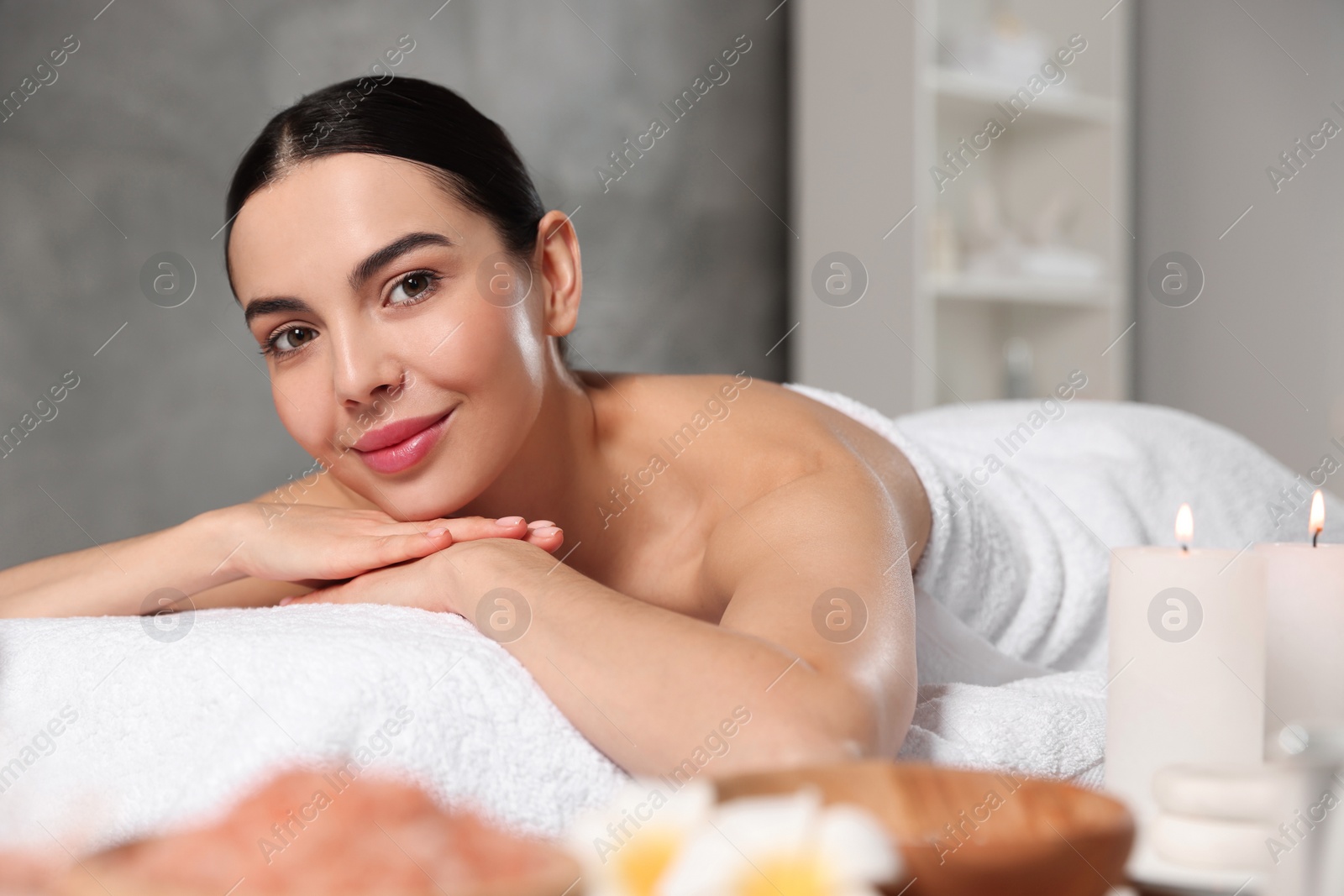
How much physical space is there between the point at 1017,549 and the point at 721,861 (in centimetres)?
115

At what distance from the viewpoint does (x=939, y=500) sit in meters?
1.22

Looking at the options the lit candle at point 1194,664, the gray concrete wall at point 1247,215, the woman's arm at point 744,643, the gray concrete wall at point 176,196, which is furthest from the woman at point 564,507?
the gray concrete wall at point 1247,215

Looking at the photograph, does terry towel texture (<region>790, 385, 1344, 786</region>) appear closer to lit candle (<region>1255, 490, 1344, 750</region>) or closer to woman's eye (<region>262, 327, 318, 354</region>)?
lit candle (<region>1255, 490, 1344, 750</region>)

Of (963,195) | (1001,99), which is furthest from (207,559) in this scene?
(963,195)

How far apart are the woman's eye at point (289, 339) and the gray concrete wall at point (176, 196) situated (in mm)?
1052

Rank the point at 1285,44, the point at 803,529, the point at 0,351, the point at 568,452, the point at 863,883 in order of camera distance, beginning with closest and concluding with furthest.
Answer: the point at 863,883 < the point at 803,529 < the point at 568,452 < the point at 0,351 < the point at 1285,44

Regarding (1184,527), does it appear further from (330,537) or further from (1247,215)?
(1247,215)

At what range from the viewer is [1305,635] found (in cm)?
66

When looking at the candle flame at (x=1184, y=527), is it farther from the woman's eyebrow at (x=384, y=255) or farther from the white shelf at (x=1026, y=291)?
the white shelf at (x=1026, y=291)

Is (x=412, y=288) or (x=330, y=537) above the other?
(x=412, y=288)

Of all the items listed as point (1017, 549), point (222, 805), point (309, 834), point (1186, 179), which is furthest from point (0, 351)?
point (1186, 179)

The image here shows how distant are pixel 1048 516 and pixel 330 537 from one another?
3.13 feet

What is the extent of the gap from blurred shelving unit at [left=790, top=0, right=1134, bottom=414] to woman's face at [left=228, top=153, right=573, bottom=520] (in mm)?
1762

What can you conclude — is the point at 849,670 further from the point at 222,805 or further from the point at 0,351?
the point at 0,351
